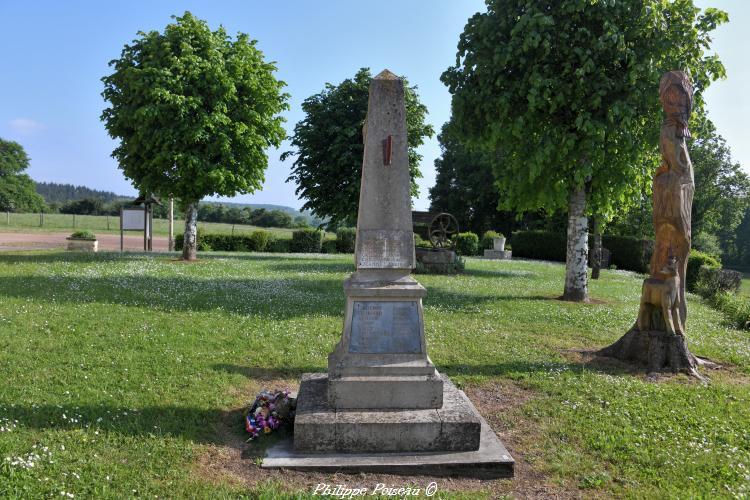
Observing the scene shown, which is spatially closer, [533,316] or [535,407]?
[535,407]

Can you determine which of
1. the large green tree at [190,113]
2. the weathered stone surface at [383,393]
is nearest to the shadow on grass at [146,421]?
the weathered stone surface at [383,393]

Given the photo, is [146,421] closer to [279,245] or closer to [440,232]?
[440,232]

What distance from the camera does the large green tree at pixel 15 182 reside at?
62344mm

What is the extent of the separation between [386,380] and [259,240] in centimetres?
2851

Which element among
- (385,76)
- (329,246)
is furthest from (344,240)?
(385,76)

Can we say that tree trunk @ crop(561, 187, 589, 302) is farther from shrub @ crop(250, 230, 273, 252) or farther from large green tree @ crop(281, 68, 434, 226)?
shrub @ crop(250, 230, 273, 252)

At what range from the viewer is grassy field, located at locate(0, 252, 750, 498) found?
13.0ft

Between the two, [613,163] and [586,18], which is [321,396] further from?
[586,18]

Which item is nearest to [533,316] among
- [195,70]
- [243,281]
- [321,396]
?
[321,396]

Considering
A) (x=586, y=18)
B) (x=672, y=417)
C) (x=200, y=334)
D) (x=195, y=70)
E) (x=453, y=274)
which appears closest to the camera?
(x=672, y=417)

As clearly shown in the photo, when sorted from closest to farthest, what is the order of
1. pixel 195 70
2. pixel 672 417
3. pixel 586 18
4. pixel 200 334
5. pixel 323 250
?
pixel 672 417
pixel 200 334
pixel 586 18
pixel 195 70
pixel 323 250

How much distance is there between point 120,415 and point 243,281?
9888 millimetres

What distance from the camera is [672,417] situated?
5.29 metres

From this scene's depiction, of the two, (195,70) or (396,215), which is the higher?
(195,70)
